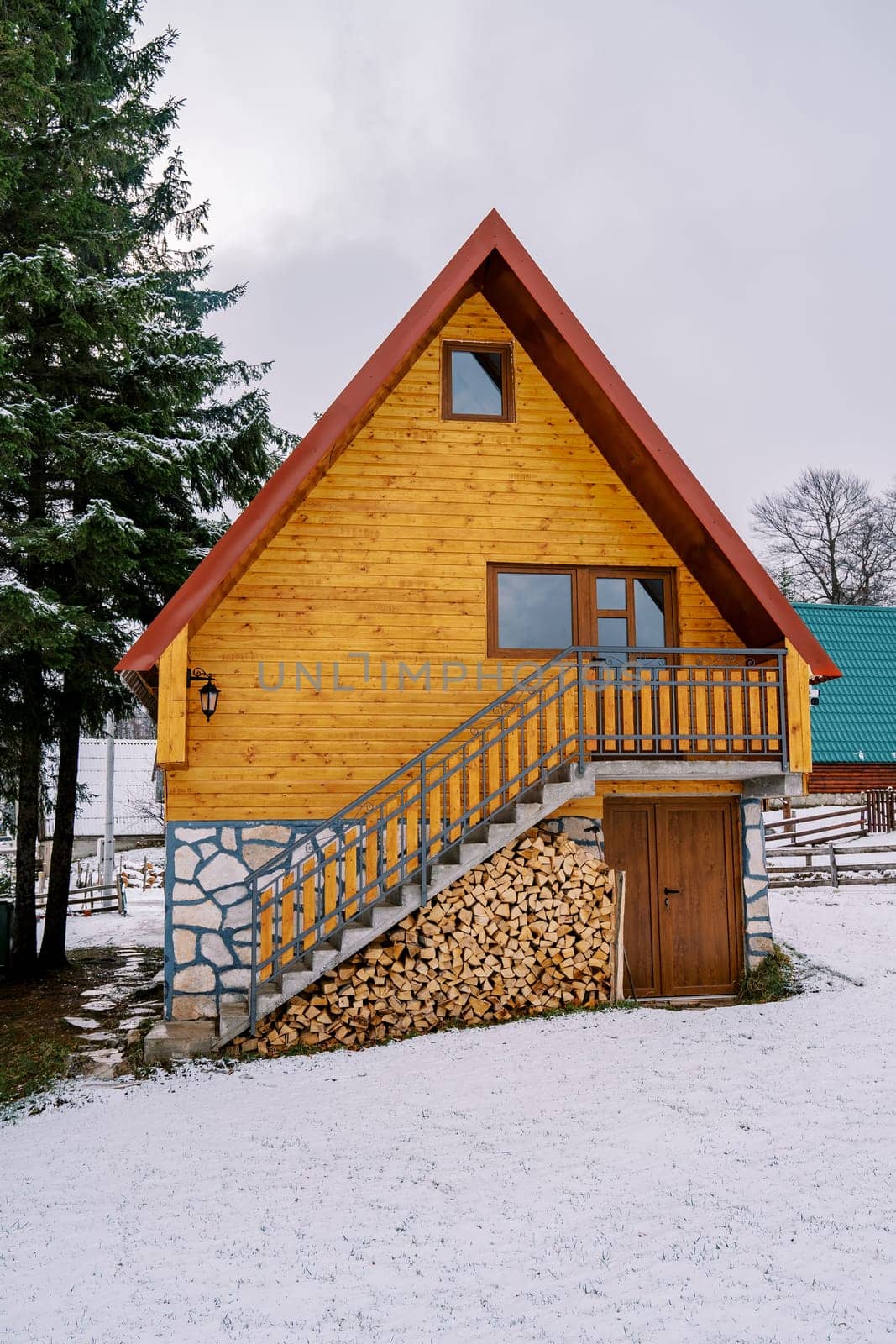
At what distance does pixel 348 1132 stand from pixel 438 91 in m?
37.7

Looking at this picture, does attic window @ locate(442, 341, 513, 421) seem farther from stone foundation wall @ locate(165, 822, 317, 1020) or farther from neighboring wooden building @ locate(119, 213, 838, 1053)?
stone foundation wall @ locate(165, 822, 317, 1020)

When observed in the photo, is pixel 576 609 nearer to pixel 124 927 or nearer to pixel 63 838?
pixel 63 838

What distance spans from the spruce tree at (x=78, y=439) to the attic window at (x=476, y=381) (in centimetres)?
440

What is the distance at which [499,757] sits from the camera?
1000cm

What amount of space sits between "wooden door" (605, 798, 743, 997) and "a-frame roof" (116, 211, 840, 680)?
2.12 meters

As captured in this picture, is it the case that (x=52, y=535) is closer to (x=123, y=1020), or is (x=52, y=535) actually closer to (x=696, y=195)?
(x=123, y=1020)

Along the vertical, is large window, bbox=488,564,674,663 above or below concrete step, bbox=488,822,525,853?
above

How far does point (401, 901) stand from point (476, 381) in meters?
5.57

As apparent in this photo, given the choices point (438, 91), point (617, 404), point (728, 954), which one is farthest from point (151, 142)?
point (438, 91)

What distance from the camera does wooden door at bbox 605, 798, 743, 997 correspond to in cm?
1056

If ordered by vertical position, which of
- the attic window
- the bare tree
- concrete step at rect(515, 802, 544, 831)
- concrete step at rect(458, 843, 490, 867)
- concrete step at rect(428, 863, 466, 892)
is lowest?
concrete step at rect(428, 863, 466, 892)

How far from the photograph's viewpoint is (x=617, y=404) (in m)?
9.84

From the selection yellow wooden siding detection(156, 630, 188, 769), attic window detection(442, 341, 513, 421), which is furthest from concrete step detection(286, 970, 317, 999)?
attic window detection(442, 341, 513, 421)

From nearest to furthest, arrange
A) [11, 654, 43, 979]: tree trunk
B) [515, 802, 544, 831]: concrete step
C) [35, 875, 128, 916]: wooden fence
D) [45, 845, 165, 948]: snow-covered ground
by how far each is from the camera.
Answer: [515, 802, 544, 831]: concrete step → [11, 654, 43, 979]: tree trunk → [45, 845, 165, 948]: snow-covered ground → [35, 875, 128, 916]: wooden fence
